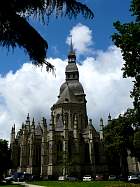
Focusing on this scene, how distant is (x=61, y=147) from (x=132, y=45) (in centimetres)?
5957

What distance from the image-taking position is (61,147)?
8362 centimetres

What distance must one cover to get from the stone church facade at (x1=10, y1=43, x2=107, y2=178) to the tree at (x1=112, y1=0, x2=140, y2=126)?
174 feet

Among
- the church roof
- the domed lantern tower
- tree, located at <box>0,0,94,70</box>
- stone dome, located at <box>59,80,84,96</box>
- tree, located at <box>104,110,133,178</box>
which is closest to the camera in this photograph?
tree, located at <box>0,0,94,70</box>

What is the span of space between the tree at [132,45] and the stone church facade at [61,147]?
5306 centimetres

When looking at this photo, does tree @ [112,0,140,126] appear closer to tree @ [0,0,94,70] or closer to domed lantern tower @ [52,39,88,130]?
tree @ [0,0,94,70]

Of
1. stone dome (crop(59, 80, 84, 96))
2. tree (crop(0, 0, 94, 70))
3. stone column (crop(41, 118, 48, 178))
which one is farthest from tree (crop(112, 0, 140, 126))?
stone dome (crop(59, 80, 84, 96))

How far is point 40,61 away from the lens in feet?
28.1

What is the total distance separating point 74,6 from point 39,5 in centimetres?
89

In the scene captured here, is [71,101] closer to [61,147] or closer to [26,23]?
[61,147]

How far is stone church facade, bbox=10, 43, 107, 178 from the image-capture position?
267 feet

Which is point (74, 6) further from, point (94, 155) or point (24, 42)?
point (94, 155)

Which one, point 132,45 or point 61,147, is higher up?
point 132,45

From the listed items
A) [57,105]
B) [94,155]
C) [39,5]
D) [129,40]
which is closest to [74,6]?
[39,5]

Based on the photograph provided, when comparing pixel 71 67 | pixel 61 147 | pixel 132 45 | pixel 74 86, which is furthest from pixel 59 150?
pixel 132 45
